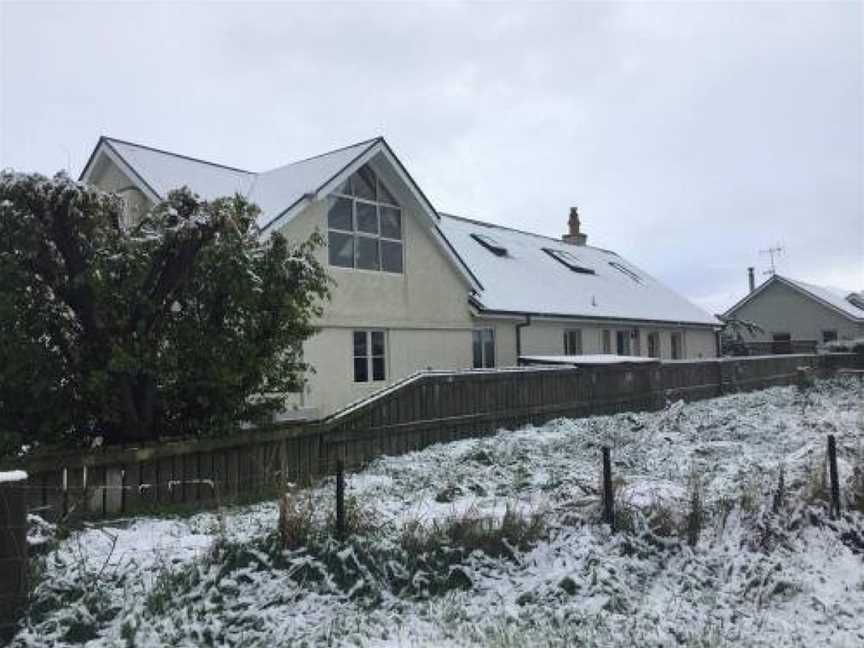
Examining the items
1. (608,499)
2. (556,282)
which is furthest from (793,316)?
(608,499)

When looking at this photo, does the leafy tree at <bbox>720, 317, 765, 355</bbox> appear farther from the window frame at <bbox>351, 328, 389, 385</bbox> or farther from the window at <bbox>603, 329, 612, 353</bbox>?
the window frame at <bbox>351, 328, 389, 385</bbox>

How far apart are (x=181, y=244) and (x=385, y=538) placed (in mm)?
4919

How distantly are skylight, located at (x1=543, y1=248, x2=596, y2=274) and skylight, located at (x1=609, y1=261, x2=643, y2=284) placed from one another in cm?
345

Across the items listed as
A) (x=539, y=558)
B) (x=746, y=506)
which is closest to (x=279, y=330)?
(x=539, y=558)

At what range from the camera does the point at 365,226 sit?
1873 centimetres

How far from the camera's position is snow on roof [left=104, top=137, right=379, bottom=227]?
1678 cm

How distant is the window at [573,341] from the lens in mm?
25625

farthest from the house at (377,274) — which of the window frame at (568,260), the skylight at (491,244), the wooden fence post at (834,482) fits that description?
the wooden fence post at (834,482)

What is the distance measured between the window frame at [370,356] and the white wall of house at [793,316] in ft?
117

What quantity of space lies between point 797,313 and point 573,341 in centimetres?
2856

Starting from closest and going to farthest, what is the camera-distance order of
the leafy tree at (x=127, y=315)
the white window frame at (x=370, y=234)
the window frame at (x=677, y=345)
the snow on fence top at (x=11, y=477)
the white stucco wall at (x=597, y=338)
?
the snow on fence top at (x=11, y=477)
the leafy tree at (x=127, y=315)
the white window frame at (x=370, y=234)
the white stucco wall at (x=597, y=338)
the window frame at (x=677, y=345)

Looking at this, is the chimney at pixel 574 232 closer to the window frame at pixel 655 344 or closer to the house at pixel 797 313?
the window frame at pixel 655 344

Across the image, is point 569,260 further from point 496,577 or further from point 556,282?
point 496,577

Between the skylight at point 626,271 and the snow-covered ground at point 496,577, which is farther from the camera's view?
the skylight at point 626,271
